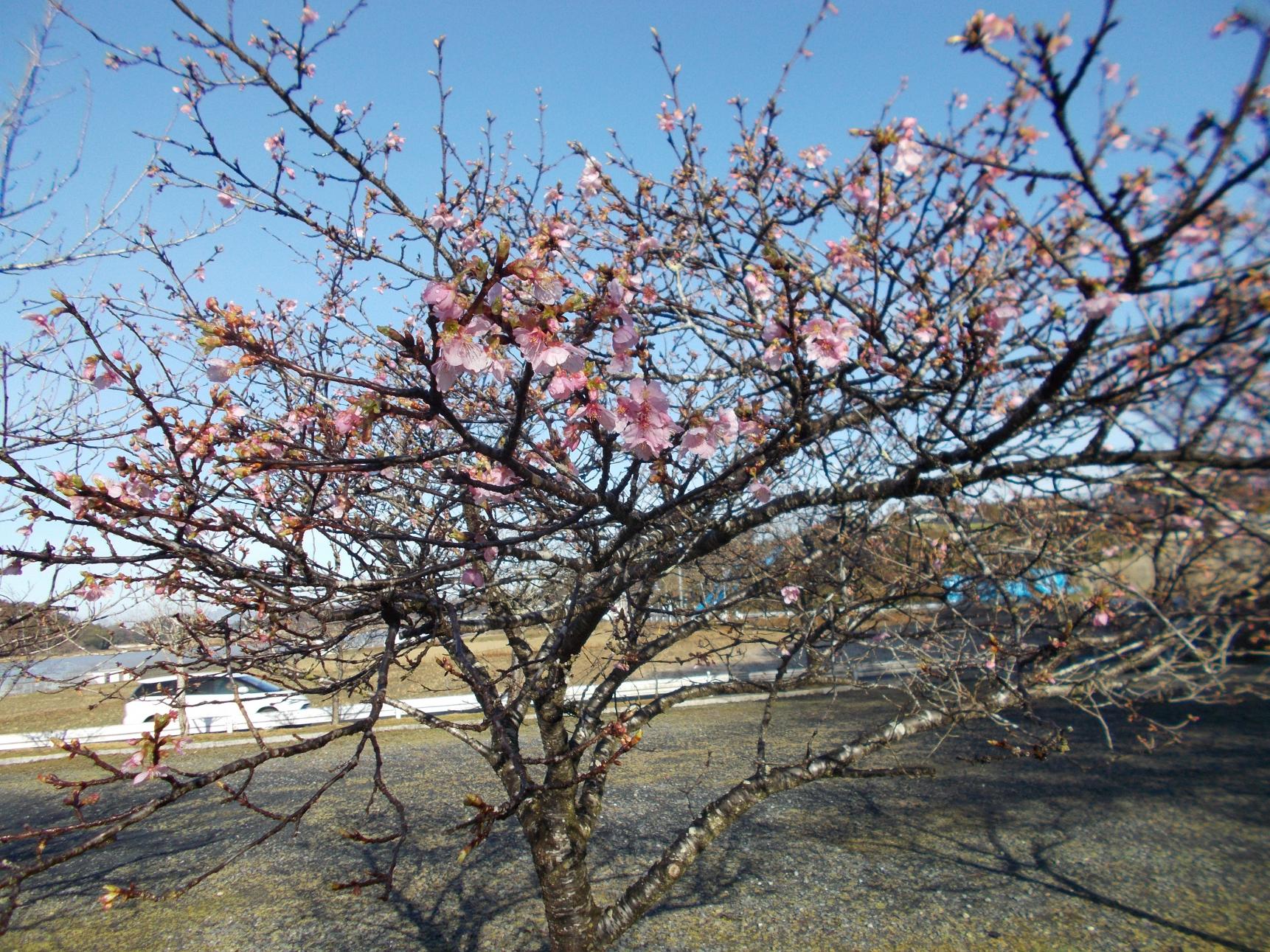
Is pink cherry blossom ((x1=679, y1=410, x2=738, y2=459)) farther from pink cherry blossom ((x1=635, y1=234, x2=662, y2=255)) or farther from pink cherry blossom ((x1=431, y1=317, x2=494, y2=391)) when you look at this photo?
pink cherry blossom ((x1=635, y1=234, x2=662, y2=255))

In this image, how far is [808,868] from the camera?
672cm

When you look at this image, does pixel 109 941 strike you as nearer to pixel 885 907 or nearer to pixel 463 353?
pixel 885 907

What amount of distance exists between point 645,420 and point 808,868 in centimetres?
658

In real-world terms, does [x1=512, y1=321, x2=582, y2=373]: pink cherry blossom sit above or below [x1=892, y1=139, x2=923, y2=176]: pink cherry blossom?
below

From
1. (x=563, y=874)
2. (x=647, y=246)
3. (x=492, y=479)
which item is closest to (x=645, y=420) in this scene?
(x=492, y=479)

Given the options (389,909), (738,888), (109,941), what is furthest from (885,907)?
(109,941)

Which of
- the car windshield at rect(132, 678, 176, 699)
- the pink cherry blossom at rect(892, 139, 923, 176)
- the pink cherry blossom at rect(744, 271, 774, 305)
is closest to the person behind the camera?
the car windshield at rect(132, 678, 176, 699)

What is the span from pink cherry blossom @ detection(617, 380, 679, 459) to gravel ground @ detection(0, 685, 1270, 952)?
3095mm

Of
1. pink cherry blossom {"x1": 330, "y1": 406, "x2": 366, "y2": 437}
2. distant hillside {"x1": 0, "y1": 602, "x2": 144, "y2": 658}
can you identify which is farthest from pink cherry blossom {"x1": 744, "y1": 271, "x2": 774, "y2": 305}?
distant hillside {"x1": 0, "y1": 602, "x2": 144, "y2": 658}

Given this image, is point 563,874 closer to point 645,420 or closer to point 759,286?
point 645,420

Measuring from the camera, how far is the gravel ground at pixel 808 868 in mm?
5441

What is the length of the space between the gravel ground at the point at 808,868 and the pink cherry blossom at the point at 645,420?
3095mm

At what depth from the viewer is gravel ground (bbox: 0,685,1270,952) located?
5441 mm

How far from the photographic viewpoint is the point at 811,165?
417cm
